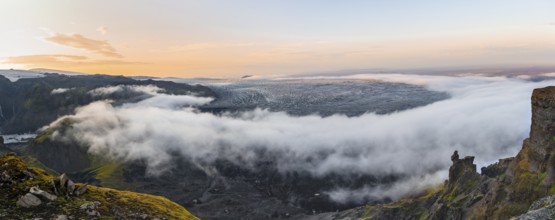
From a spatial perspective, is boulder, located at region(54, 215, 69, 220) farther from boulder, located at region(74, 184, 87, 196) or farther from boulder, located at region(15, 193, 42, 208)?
boulder, located at region(74, 184, 87, 196)

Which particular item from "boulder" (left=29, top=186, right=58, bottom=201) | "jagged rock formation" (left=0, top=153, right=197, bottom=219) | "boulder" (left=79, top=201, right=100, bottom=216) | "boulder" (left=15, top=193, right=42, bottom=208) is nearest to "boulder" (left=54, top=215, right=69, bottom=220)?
"jagged rock formation" (left=0, top=153, right=197, bottom=219)

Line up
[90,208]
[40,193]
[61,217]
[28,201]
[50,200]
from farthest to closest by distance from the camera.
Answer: [90,208] < [50,200] < [40,193] < [28,201] < [61,217]

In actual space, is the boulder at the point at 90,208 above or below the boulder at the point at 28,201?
below

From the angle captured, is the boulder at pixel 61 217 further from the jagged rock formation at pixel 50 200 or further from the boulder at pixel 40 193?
the boulder at pixel 40 193

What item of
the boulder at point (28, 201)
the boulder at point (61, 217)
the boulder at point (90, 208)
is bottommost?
the boulder at point (90, 208)

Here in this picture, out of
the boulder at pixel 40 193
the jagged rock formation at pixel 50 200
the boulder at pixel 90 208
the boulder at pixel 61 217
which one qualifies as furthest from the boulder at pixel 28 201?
the boulder at pixel 90 208

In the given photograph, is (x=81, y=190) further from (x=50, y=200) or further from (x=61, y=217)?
(x=61, y=217)

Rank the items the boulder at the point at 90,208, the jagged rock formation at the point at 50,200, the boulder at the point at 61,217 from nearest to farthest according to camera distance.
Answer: the boulder at the point at 61,217
the jagged rock formation at the point at 50,200
the boulder at the point at 90,208

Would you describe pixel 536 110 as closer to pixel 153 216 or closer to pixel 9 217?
pixel 153 216

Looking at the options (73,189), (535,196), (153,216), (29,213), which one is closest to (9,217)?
(29,213)

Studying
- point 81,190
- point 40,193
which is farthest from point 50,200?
point 81,190
